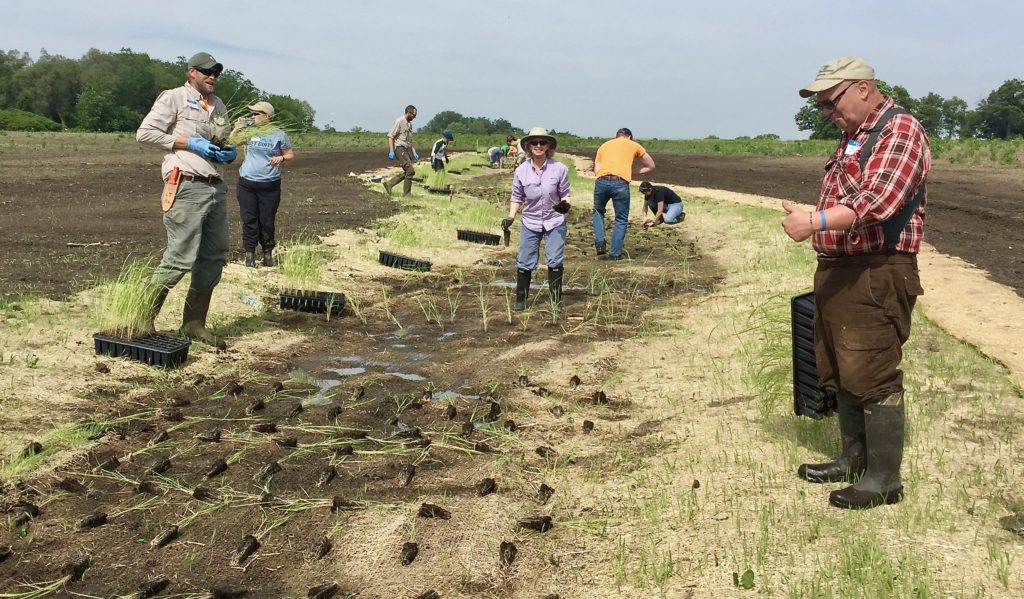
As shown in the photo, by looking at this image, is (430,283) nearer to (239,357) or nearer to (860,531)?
(239,357)

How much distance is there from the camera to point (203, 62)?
6414mm

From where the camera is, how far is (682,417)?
18.7ft

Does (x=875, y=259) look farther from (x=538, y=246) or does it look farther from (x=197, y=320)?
(x=197, y=320)

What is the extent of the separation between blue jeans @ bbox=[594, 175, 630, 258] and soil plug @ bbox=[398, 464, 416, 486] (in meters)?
8.00

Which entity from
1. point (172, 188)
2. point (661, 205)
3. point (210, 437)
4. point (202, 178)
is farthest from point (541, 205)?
point (661, 205)

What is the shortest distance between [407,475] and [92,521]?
62.3 inches

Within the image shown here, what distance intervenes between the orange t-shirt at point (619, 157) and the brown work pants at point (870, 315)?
333 inches

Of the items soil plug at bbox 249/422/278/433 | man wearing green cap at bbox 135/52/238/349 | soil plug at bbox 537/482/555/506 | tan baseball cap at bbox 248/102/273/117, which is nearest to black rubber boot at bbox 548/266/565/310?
tan baseball cap at bbox 248/102/273/117

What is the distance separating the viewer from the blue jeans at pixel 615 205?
1236cm

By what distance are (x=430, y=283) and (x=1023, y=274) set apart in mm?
7493

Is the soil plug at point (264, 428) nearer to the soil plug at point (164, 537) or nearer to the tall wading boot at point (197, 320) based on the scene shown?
the soil plug at point (164, 537)

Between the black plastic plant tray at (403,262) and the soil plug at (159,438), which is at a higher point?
the black plastic plant tray at (403,262)

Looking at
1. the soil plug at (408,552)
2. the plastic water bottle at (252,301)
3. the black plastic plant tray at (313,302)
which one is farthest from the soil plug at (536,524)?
the plastic water bottle at (252,301)

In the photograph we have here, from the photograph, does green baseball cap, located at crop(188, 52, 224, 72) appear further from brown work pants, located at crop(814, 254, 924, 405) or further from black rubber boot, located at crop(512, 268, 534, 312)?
brown work pants, located at crop(814, 254, 924, 405)
